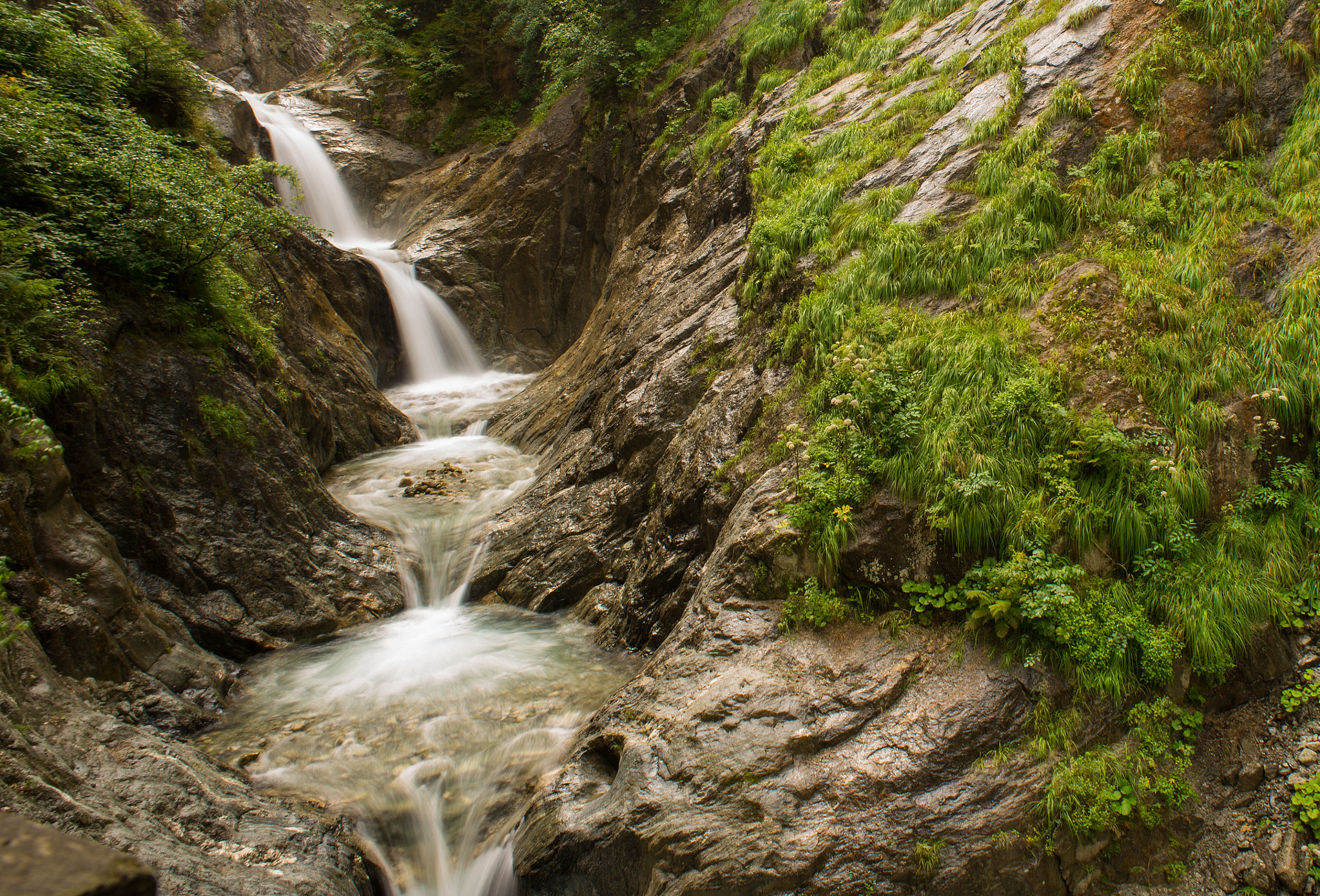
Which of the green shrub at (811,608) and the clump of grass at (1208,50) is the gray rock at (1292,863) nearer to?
the green shrub at (811,608)

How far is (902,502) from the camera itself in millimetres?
5031

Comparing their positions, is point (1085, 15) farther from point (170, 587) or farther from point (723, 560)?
point (170, 587)

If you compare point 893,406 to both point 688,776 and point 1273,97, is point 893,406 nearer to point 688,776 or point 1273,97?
point 688,776

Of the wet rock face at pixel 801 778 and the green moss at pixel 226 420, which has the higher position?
the green moss at pixel 226 420

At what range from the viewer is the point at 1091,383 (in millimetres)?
5062

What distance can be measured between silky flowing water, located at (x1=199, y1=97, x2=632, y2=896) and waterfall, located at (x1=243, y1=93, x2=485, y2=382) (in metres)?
8.97

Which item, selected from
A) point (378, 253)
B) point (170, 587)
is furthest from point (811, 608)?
point (378, 253)

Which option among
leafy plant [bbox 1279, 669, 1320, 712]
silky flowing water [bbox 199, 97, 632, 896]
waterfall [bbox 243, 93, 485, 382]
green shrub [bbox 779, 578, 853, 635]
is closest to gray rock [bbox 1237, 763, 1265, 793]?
leafy plant [bbox 1279, 669, 1320, 712]

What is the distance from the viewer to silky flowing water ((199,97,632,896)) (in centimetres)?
499

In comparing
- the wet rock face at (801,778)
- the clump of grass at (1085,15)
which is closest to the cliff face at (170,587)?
the wet rock face at (801,778)

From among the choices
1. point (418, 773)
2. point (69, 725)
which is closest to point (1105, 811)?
point (418, 773)

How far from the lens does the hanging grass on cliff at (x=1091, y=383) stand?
420 cm

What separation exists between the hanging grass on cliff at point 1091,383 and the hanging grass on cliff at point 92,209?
22.3 ft

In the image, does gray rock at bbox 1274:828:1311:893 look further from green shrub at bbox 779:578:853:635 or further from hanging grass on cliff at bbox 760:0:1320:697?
green shrub at bbox 779:578:853:635
